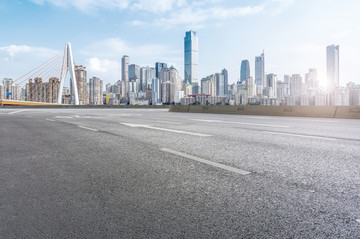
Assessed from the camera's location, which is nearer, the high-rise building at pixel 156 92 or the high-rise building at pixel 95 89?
the high-rise building at pixel 156 92

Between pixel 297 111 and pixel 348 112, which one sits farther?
pixel 297 111

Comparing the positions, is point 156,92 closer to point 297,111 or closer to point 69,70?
point 69,70

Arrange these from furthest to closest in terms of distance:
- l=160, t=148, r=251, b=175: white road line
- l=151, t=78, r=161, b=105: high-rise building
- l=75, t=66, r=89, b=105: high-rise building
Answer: l=151, t=78, r=161, b=105: high-rise building
l=75, t=66, r=89, b=105: high-rise building
l=160, t=148, r=251, b=175: white road line

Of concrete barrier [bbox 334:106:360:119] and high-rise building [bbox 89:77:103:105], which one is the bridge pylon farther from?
high-rise building [bbox 89:77:103:105]

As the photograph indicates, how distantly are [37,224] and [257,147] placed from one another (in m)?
4.12

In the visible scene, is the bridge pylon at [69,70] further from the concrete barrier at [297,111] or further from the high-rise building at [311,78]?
the high-rise building at [311,78]

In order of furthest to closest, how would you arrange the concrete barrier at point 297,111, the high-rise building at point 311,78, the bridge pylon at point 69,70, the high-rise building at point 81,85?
the high-rise building at point 311,78
the high-rise building at point 81,85
the bridge pylon at point 69,70
the concrete barrier at point 297,111

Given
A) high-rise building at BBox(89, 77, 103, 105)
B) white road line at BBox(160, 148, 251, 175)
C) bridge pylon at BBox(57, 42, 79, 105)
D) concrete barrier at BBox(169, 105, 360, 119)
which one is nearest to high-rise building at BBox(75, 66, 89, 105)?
bridge pylon at BBox(57, 42, 79, 105)


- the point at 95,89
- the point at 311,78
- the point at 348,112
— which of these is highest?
the point at 311,78

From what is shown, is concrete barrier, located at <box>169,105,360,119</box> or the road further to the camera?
concrete barrier, located at <box>169,105,360,119</box>

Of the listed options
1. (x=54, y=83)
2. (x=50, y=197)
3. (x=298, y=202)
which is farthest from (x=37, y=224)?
(x=54, y=83)

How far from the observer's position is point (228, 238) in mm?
1807

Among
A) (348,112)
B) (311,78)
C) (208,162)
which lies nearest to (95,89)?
(311,78)

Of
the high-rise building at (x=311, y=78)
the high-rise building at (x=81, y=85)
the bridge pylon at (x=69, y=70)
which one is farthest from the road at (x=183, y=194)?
the high-rise building at (x=311, y=78)
